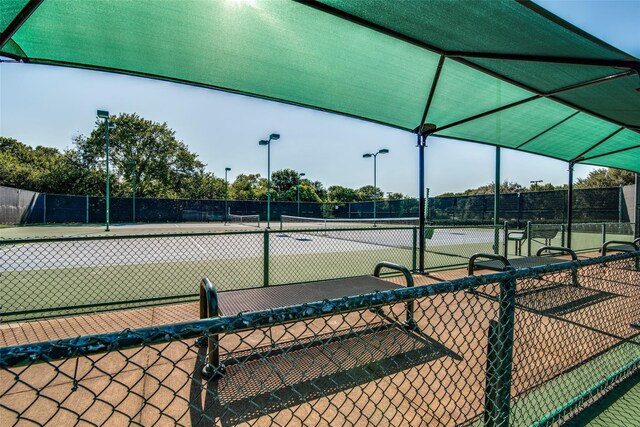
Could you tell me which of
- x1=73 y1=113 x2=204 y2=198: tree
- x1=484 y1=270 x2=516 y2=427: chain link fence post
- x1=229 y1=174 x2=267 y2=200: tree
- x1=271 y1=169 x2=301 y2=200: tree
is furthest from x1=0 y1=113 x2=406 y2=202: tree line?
x1=484 y1=270 x2=516 y2=427: chain link fence post

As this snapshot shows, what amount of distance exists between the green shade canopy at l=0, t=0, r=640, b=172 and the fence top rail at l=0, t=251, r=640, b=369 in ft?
8.64

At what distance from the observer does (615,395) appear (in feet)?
9.07

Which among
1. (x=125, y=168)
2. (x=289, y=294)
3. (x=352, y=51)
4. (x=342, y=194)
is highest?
(x=125, y=168)

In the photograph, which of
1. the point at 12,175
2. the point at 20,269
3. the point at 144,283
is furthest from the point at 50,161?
the point at 144,283

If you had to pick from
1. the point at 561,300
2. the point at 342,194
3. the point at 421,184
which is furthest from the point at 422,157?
the point at 342,194

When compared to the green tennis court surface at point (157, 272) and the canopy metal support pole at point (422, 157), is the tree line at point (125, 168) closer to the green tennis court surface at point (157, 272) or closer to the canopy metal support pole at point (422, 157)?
the green tennis court surface at point (157, 272)

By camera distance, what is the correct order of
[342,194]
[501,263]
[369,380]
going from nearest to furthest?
[369,380]
[501,263]
[342,194]

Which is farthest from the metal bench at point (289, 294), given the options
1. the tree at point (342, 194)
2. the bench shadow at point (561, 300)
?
the tree at point (342, 194)

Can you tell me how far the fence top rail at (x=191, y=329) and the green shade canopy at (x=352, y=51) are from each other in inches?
104

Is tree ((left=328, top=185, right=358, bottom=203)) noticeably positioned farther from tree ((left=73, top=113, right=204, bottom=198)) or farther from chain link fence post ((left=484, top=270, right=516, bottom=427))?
chain link fence post ((left=484, top=270, right=516, bottom=427))

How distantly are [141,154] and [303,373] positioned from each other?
4939 centimetres

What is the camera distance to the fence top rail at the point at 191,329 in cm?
88

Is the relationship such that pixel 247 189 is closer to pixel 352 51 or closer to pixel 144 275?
pixel 144 275

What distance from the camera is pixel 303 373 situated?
2871 mm
